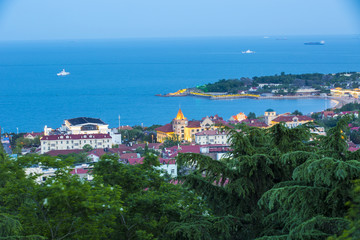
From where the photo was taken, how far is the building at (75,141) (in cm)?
1811

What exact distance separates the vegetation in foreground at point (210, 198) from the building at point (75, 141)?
14.9m

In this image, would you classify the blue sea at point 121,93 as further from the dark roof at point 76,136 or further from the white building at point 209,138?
the white building at point 209,138

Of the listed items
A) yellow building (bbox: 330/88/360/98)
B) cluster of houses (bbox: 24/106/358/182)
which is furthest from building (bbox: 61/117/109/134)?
yellow building (bbox: 330/88/360/98)

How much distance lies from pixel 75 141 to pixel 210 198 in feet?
51.7

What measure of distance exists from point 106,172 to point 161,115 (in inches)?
1006

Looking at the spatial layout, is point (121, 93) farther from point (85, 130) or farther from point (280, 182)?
point (280, 182)

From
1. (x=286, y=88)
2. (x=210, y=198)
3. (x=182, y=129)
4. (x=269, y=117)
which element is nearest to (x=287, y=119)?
(x=269, y=117)

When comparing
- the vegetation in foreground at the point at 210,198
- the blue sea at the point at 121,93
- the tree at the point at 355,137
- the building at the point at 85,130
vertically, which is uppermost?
the vegetation in foreground at the point at 210,198

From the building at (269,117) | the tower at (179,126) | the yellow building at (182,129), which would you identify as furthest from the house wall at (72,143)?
the building at (269,117)

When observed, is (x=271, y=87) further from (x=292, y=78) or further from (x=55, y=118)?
(x=55, y=118)

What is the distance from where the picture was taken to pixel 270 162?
3.12 m

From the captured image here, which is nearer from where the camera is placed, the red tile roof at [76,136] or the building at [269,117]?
the red tile roof at [76,136]

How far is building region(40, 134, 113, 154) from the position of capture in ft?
59.4

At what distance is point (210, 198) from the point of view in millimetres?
3242
